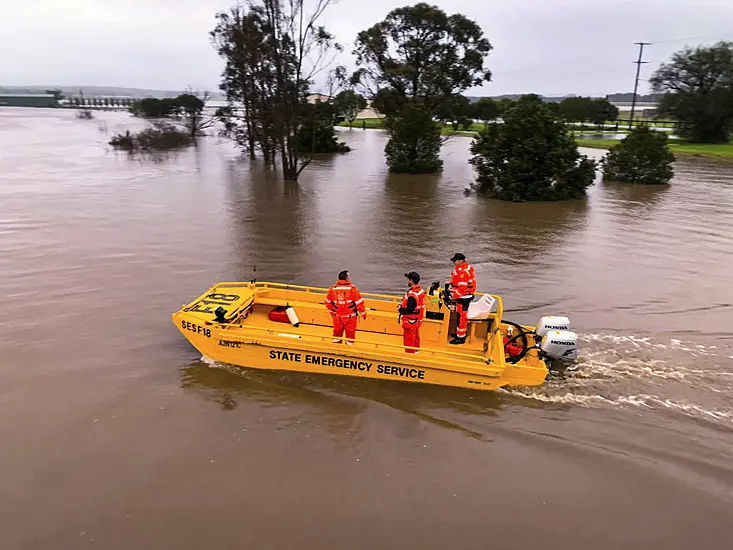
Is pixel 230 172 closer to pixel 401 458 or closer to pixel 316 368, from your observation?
pixel 316 368

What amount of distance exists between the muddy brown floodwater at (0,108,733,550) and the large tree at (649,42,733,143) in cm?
3590

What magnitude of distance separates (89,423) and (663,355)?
930 cm

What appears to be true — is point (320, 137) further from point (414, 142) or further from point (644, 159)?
point (644, 159)

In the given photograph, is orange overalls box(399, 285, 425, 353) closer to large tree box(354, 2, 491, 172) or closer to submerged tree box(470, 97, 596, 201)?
submerged tree box(470, 97, 596, 201)

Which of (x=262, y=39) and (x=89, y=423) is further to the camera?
(x=262, y=39)

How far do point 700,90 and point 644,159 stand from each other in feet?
99.4

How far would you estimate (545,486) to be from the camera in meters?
→ 6.23

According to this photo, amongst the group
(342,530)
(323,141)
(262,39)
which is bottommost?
(342,530)

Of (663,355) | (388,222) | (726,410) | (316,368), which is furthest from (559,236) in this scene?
(316,368)

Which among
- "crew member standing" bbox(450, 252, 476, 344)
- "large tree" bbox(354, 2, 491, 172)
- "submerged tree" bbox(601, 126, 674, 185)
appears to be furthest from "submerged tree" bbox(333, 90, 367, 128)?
"crew member standing" bbox(450, 252, 476, 344)

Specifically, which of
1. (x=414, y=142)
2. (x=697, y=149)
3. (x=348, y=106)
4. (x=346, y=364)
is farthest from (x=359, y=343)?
(x=348, y=106)

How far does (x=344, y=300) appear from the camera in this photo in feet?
27.2

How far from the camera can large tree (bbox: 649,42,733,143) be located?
4412 centimetres

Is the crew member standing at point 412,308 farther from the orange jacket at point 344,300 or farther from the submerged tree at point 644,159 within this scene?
the submerged tree at point 644,159
